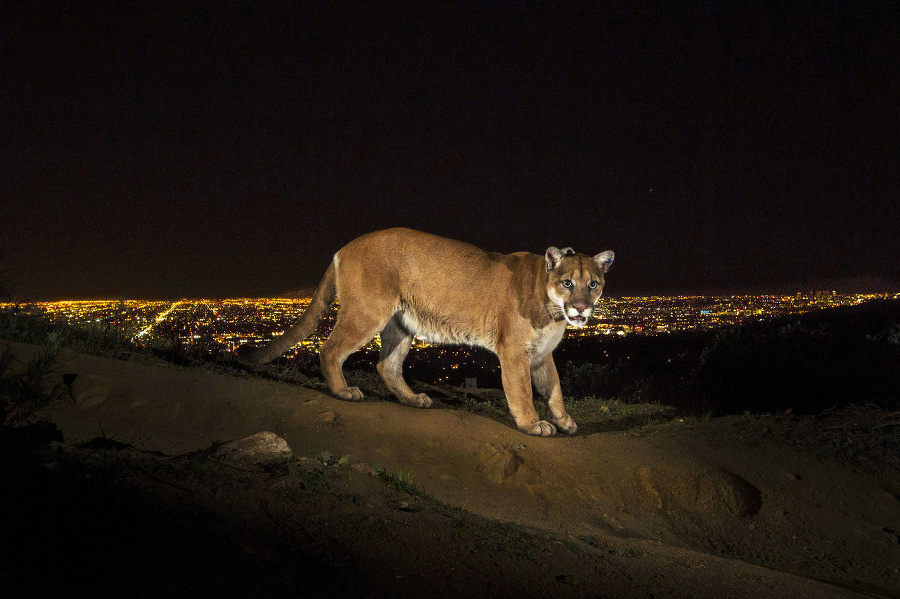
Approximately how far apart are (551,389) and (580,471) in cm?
212

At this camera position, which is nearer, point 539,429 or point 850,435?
point 539,429

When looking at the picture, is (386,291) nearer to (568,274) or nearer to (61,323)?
(568,274)

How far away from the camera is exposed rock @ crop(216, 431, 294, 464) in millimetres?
4914

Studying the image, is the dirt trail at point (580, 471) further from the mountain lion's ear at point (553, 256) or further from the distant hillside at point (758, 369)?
the distant hillside at point (758, 369)

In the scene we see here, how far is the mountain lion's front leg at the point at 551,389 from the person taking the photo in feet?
27.1

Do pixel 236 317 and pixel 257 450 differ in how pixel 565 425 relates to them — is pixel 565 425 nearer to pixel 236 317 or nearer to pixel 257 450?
pixel 257 450

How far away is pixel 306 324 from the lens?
879 centimetres

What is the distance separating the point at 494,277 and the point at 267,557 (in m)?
5.71

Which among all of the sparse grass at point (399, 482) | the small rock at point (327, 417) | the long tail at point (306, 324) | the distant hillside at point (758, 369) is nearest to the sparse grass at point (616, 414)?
the distant hillside at point (758, 369)

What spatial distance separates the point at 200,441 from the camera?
19.5 ft

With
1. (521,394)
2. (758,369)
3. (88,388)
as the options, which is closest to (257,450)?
(88,388)

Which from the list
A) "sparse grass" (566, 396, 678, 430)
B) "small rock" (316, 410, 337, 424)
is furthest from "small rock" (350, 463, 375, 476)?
"sparse grass" (566, 396, 678, 430)

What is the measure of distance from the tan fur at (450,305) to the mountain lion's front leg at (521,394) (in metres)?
0.01

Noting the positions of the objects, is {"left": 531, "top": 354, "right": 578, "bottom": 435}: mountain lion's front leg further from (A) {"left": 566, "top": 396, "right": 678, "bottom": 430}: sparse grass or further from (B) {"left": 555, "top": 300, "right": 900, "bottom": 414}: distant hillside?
(B) {"left": 555, "top": 300, "right": 900, "bottom": 414}: distant hillside
